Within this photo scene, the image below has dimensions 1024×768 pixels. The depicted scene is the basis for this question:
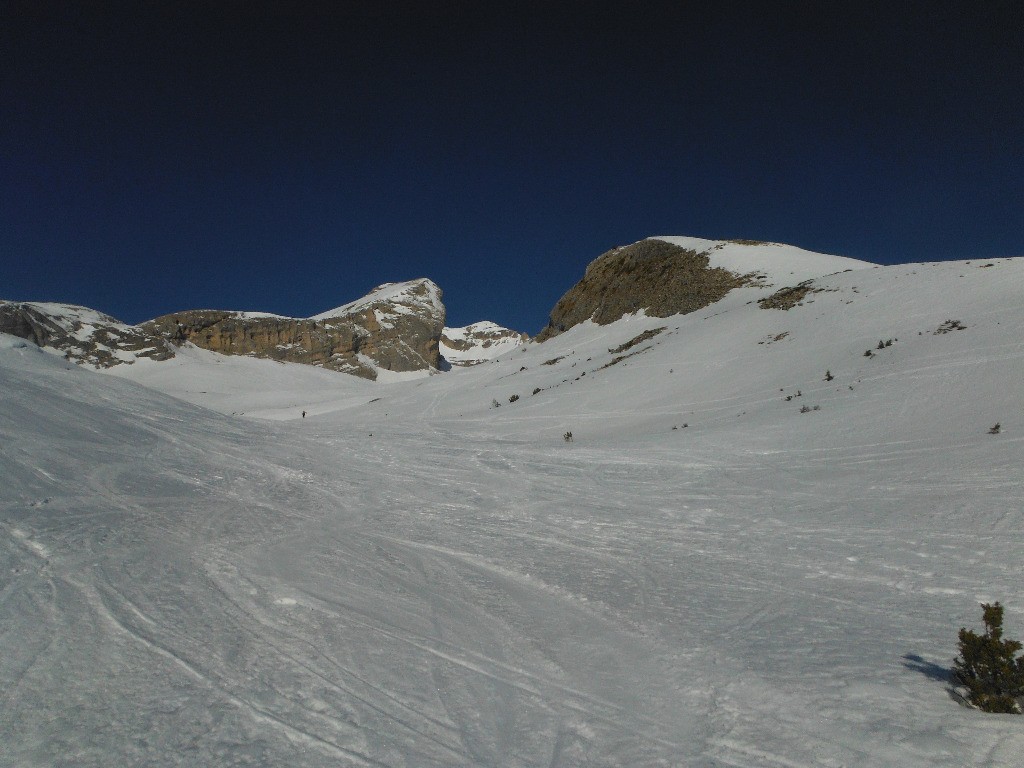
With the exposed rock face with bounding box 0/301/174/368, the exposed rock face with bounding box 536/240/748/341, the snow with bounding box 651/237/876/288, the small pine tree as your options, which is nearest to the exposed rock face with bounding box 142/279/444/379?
the exposed rock face with bounding box 0/301/174/368

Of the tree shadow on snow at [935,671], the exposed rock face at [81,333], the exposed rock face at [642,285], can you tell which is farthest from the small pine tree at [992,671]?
the exposed rock face at [81,333]

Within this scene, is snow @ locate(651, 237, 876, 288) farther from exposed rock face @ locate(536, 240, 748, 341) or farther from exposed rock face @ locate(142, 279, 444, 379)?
exposed rock face @ locate(142, 279, 444, 379)

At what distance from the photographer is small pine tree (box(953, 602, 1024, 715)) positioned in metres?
2.85

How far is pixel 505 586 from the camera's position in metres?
5.03

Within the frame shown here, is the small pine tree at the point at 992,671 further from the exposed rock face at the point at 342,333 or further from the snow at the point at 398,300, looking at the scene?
the snow at the point at 398,300

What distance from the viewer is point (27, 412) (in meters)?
7.82

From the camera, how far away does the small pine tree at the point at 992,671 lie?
9.35ft

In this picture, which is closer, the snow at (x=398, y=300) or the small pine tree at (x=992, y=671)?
the small pine tree at (x=992, y=671)

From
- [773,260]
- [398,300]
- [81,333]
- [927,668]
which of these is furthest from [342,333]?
[927,668]

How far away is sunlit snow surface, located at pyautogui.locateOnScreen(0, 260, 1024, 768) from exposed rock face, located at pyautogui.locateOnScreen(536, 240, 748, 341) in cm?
2458

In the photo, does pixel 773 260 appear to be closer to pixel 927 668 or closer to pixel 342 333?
pixel 927 668

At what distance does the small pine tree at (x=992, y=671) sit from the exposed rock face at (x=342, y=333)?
10729cm

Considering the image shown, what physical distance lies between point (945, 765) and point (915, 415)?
412 inches

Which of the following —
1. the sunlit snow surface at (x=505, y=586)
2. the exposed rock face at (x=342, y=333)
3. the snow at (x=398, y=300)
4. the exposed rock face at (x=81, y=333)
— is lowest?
the sunlit snow surface at (x=505, y=586)
